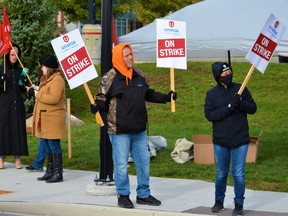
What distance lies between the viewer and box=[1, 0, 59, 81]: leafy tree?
2191 centimetres

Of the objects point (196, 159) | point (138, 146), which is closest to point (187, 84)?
point (196, 159)

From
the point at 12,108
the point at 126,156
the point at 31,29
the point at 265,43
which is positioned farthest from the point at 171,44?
the point at 31,29

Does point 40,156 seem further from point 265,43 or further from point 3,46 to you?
point 265,43

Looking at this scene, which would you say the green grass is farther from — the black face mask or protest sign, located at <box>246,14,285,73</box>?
the black face mask

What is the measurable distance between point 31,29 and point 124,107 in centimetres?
1259

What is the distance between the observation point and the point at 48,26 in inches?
870

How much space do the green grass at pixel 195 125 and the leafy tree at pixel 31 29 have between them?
185 cm

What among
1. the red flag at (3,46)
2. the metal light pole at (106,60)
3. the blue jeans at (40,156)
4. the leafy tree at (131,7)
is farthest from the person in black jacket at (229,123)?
the leafy tree at (131,7)

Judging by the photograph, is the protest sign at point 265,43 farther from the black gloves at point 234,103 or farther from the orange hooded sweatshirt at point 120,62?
the orange hooded sweatshirt at point 120,62

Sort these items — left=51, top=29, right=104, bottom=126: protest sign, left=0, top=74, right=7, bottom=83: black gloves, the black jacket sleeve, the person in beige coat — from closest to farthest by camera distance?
the black jacket sleeve
left=51, top=29, right=104, bottom=126: protest sign
the person in beige coat
left=0, top=74, right=7, bottom=83: black gloves

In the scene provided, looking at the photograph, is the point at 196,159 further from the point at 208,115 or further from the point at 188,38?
the point at 208,115

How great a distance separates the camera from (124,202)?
9922 millimetres

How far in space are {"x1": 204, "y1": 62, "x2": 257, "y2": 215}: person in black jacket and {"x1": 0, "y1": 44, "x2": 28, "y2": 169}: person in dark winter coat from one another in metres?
A: 4.64

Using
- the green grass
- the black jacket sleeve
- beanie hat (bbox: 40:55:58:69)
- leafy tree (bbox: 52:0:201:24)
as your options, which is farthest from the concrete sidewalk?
leafy tree (bbox: 52:0:201:24)
